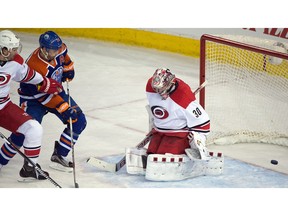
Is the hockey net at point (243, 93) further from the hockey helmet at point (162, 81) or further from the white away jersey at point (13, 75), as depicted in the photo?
the white away jersey at point (13, 75)

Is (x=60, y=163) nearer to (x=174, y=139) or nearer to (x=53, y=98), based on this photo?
(x=53, y=98)

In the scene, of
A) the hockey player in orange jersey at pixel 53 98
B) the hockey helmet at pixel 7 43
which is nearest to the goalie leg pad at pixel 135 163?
the hockey player in orange jersey at pixel 53 98

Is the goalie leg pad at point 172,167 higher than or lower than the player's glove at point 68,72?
lower

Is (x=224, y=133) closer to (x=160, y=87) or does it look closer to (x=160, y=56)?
(x=160, y=87)

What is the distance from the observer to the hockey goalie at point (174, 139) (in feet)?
16.1

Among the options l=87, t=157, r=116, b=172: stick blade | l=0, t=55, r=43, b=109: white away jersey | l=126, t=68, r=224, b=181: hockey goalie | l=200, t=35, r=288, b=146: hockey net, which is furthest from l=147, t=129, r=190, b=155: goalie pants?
l=0, t=55, r=43, b=109: white away jersey

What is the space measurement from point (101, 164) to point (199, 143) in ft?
2.08

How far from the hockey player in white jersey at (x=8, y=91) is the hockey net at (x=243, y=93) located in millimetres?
1228

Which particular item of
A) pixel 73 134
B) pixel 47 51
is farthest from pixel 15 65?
pixel 73 134

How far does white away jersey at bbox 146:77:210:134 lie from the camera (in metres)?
4.94

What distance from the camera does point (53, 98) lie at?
502 centimetres

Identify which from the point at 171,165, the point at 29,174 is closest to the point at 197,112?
the point at 171,165

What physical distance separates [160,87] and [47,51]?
2.28 ft

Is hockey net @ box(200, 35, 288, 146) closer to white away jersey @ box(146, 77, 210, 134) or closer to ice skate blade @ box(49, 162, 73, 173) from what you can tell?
white away jersey @ box(146, 77, 210, 134)
